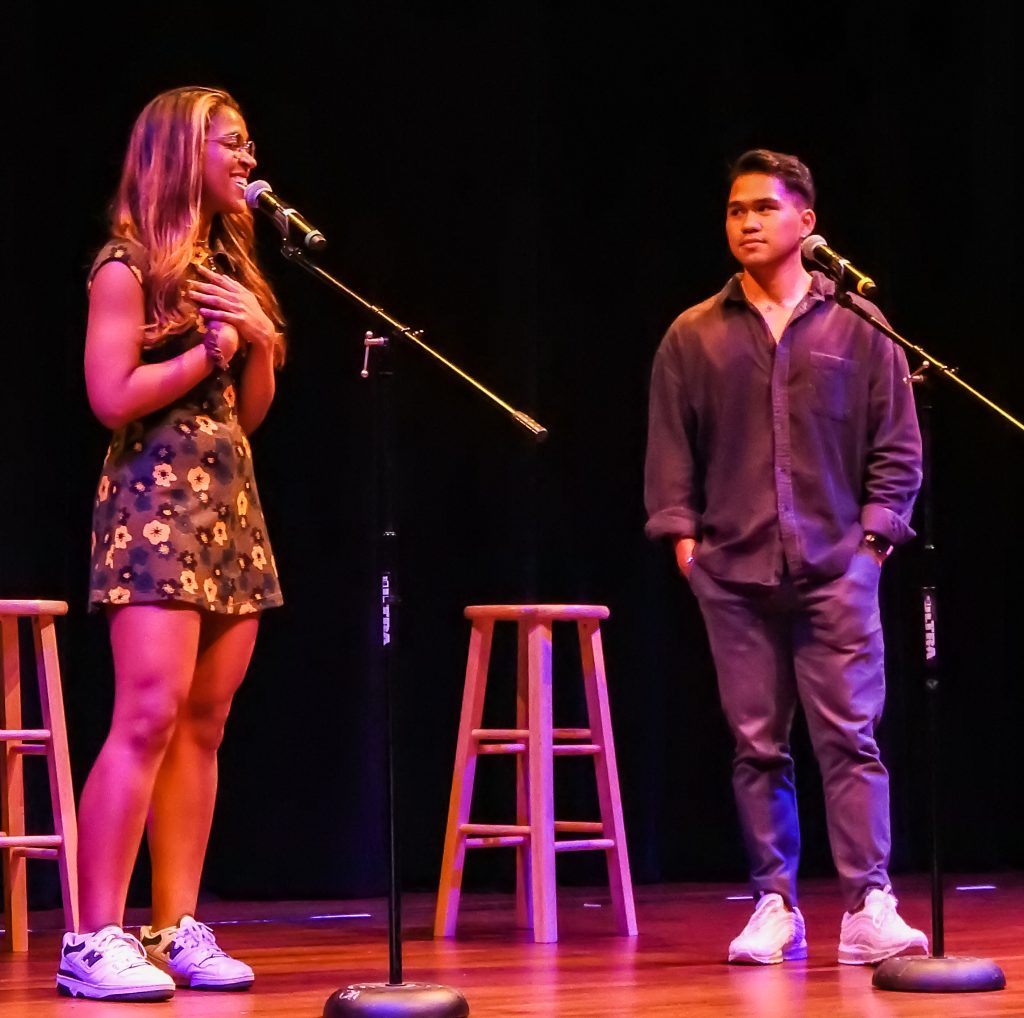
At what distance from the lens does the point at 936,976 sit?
121 inches

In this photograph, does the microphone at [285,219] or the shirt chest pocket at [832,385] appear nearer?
the microphone at [285,219]

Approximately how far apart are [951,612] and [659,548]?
948 millimetres

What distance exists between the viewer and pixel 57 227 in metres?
4.61

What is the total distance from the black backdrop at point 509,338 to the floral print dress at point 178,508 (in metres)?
→ 1.59

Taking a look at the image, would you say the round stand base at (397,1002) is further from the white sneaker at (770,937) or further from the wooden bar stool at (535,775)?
the wooden bar stool at (535,775)

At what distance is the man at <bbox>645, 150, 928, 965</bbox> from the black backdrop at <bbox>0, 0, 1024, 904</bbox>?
4.78ft

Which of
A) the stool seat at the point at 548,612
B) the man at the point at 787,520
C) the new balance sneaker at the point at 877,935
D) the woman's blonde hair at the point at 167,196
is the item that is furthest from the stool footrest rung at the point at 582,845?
the woman's blonde hair at the point at 167,196

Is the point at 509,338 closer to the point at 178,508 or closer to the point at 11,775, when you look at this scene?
the point at 11,775

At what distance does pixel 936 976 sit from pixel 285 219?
161cm

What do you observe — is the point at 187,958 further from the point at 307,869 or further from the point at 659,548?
the point at 659,548

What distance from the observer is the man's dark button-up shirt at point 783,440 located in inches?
137

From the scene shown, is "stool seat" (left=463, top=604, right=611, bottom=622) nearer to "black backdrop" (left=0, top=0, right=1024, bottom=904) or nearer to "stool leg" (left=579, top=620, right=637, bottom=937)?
"stool leg" (left=579, top=620, right=637, bottom=937)

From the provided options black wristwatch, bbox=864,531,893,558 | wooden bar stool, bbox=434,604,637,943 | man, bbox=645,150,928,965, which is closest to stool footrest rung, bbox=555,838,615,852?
wooden bar stool, bbox=434,604,637,943

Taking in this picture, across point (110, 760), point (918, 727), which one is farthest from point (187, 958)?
point (918, 727)
